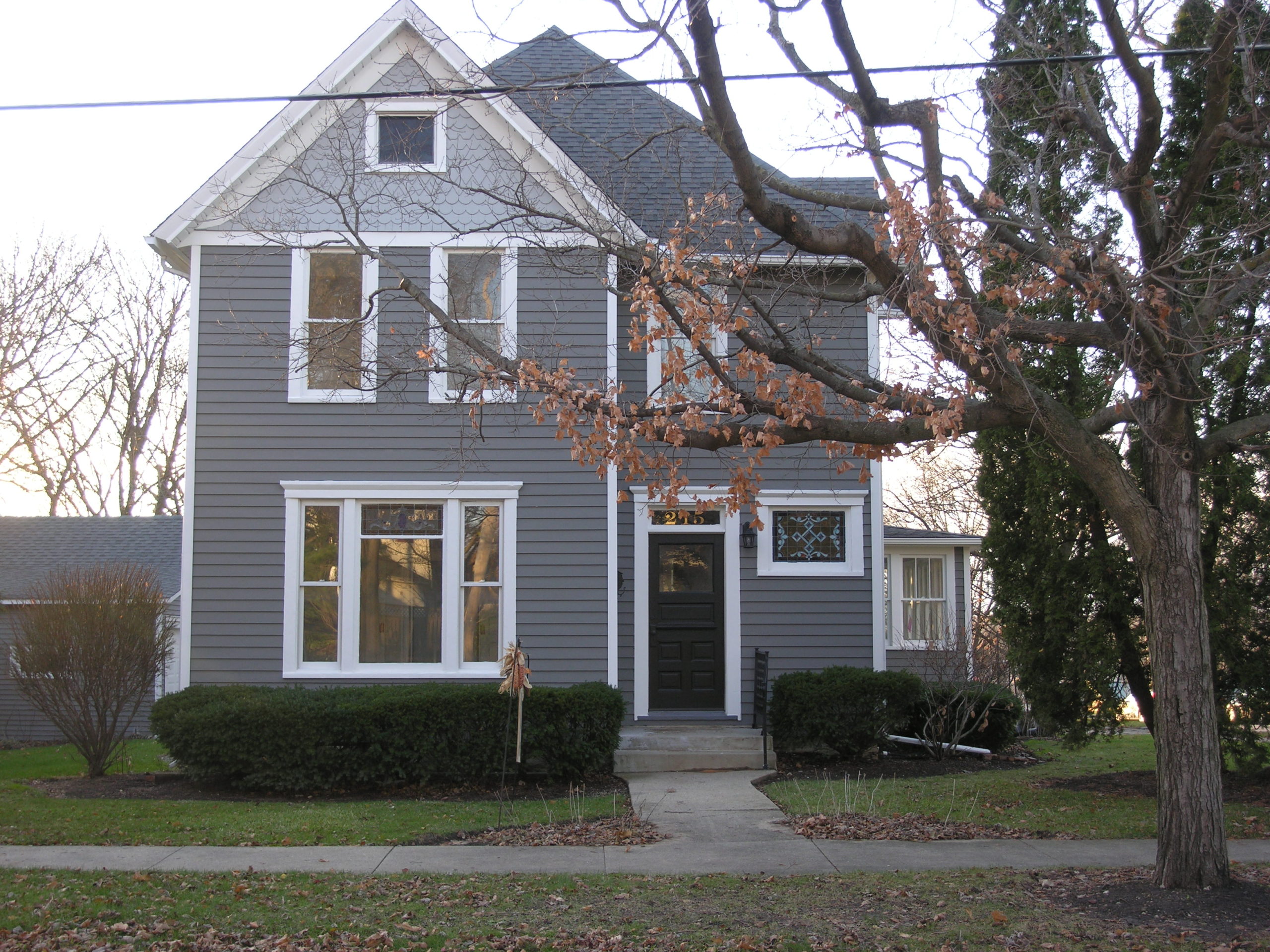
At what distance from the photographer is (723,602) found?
43.6ft

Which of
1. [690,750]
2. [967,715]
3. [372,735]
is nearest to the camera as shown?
[372,735]

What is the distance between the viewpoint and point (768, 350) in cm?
720

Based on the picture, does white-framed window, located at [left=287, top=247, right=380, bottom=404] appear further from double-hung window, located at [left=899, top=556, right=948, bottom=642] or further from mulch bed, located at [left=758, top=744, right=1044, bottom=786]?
double-hung window, located at [left=899, top=556, right=948, bottom=642]

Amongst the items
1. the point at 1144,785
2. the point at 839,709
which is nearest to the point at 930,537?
the point at 839,709

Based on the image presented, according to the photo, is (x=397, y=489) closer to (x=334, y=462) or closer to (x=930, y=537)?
(x=334, y=462)

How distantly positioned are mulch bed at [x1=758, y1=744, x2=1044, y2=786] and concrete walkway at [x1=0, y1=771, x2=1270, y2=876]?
8.99 ft

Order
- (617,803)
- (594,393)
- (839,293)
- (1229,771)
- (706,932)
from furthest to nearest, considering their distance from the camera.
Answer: (1229,771)
(617,803)
(839,293)
(594,393)
(706,932)

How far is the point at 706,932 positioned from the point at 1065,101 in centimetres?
585

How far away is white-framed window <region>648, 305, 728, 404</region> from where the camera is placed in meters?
6.74

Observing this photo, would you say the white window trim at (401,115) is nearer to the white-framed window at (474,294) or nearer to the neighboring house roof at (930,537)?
the white-framed window at (474,294)

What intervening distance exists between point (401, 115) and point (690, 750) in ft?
26.1

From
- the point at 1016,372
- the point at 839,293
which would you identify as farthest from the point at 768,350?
the point at 1016,372

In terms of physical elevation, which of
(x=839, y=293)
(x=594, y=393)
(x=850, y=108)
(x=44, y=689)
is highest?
(x=850, y=108)

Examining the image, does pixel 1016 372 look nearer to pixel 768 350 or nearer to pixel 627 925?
pixel 768 350
